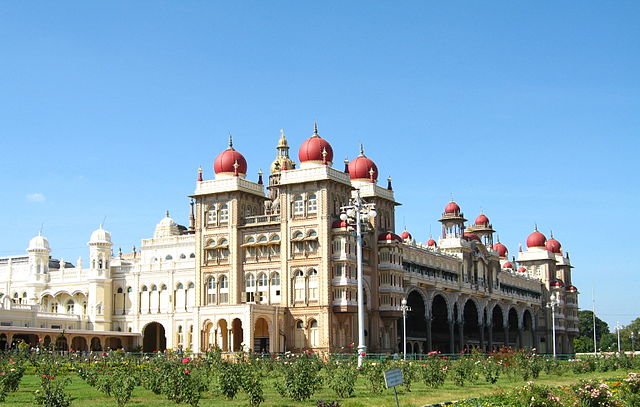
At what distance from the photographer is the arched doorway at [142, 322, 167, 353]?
8150 cm

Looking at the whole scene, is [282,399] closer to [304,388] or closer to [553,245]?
[304,388]

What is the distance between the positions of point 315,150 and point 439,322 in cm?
2683

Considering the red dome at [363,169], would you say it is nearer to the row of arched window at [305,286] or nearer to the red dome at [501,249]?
the row of arched window at [305,286]

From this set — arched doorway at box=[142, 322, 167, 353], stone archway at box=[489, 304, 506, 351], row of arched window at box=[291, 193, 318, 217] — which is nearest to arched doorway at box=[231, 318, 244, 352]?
row of arched window at box=[291, 193, 318, 217]

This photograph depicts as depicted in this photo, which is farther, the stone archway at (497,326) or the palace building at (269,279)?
the stone archway at (497,326)

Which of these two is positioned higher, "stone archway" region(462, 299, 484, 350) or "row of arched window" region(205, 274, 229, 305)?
"row of arched window" region(205, 274, 229, 305)

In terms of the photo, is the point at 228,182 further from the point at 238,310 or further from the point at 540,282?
the point at 540,282

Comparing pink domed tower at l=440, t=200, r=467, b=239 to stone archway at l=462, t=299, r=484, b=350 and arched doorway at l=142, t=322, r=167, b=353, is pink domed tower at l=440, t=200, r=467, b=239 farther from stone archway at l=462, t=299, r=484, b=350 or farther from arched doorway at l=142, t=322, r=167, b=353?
arched doorway at l=142, t=322, r=167, b=353

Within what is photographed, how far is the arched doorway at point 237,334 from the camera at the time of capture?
6794 cm

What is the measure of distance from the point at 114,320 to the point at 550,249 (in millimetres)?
61873

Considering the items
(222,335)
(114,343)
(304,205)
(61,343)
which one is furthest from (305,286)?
(61,343)

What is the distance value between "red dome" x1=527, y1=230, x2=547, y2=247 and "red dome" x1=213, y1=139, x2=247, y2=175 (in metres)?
54.1

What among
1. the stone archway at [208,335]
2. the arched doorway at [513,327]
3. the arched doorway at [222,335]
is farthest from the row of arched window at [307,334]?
the arched doorway at [513,327]

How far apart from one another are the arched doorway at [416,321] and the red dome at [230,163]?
64.9ft
